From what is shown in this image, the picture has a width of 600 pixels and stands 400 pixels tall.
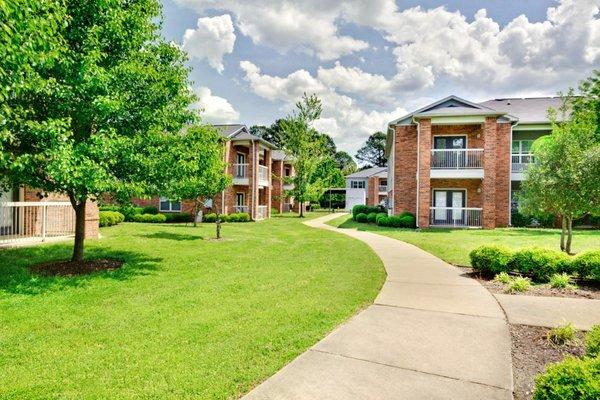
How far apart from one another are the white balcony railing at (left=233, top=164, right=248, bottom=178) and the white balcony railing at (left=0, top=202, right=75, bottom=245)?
1583 centimetres

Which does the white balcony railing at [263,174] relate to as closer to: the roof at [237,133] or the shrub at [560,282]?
the roof at [237,133]

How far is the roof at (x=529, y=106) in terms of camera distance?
2414 cm

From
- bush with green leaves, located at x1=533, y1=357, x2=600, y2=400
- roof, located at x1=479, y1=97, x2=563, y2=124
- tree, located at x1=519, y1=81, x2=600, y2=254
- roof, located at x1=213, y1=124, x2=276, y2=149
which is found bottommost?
bush with green leaves, located at x1=533, y1=357, x2=600, y2=400

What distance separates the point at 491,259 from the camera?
8539 mm

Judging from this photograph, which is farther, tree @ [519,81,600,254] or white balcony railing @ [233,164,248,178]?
white balcony railing @ [233,164,248,178]

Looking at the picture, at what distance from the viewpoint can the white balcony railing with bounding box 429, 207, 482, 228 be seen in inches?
850

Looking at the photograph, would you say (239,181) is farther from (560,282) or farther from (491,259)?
(560,282)

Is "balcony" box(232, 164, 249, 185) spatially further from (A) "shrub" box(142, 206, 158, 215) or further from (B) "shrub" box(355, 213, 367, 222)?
(B) "shrub" box(355, 213, 367, 222)

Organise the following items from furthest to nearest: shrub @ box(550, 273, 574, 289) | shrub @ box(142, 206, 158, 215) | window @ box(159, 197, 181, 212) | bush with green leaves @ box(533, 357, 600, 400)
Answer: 1. window @ box(159, 197, 181, 212)
2. shrub @ box(142, 206, 158, 215)
3. shrub @ box(550, 273, 574, 289)
4. bush with green leaves @ box(533, 357, 600, 400)

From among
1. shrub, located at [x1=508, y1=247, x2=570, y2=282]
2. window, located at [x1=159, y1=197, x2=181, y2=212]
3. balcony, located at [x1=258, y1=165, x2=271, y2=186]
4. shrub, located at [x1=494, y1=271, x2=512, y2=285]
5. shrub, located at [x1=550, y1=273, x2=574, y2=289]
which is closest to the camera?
shrub, located at [x1=550, y1=273, x2=574, y2=289]

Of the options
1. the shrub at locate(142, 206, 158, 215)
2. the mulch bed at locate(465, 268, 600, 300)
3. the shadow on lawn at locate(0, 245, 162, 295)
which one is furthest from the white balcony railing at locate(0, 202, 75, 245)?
the shrub at locate(142, 206, 158, 215)

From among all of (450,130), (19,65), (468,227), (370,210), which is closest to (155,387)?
(19,65)

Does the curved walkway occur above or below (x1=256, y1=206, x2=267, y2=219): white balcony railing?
below

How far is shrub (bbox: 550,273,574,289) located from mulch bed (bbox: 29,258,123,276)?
32.0 feet
